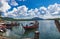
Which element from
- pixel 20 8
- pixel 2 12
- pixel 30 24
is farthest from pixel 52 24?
pixel 2 12

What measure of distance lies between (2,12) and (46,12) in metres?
0.52

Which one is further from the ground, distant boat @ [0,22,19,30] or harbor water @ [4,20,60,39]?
distant boat @ [0,22,19,30]

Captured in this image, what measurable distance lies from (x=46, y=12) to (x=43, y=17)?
2.7 inches

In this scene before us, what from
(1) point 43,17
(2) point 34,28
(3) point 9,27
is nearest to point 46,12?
(1) point 43,17

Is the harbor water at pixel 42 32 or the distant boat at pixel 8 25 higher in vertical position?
the distant boat at pixel 8 25

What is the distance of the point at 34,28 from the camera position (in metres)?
2.11

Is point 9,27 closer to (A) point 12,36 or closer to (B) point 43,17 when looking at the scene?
(A) point 12,36

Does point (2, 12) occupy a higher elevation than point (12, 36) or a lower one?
higher

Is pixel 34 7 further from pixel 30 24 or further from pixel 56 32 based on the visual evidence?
pixel 56 32

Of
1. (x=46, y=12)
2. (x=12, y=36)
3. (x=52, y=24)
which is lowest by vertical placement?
(x=12, y=36)

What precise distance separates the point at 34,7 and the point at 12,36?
0.43m

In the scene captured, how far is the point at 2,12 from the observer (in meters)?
2.13

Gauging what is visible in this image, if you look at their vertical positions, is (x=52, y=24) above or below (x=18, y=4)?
below

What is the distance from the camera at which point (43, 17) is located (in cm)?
210
